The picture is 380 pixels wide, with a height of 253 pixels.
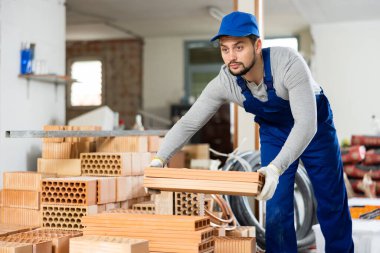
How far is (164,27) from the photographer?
11.1 meters

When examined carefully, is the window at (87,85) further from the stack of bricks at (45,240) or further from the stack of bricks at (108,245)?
the stack of bricks at (108,245)

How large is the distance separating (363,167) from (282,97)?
11.8 feet

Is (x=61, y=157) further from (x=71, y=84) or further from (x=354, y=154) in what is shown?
(x=71, y=84)

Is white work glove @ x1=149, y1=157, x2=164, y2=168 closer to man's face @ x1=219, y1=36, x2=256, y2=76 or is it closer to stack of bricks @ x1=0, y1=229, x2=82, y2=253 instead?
man's face @ x1=219, y1=36, x2=256, y2=76

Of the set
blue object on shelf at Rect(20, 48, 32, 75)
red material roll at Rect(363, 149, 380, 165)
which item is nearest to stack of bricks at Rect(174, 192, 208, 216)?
red material roll at Rect(363, 149, 380, 165)

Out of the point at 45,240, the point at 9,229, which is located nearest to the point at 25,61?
the point at 9,229

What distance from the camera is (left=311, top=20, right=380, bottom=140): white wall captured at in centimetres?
877

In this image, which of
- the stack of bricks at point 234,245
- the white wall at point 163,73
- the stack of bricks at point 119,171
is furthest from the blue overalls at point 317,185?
the white wall at point 163,73

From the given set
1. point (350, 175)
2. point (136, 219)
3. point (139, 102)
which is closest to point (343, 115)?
point (350, 175)

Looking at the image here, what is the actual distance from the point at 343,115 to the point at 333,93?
1.68ft

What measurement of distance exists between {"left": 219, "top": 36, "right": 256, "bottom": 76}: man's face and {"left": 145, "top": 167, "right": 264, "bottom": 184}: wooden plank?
0.54 meters

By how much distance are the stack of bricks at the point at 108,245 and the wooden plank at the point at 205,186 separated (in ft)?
0.98

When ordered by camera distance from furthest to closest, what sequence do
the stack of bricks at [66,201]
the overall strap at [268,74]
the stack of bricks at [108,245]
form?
1. the stack of bricks at [66,201]
2. the overall strap at [268,74]
3. the stack of bricks at [108,245]

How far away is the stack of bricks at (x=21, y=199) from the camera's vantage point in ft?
14.1
